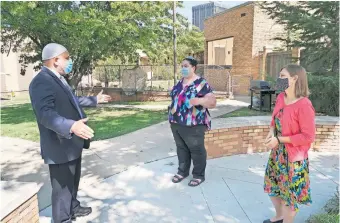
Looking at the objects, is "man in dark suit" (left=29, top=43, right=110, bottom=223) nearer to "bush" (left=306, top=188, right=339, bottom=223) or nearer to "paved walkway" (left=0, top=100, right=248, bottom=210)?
"paved walkway" (left=0, top=100, right=248, bottom=210)

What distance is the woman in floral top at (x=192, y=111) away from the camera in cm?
376

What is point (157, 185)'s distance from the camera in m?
4.10

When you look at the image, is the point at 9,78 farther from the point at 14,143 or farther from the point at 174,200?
the point at 174,200

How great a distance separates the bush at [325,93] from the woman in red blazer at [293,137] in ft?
14.5

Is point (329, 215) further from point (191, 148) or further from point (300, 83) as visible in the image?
point (191, 148)

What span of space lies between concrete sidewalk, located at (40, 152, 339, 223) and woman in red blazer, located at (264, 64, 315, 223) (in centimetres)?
65

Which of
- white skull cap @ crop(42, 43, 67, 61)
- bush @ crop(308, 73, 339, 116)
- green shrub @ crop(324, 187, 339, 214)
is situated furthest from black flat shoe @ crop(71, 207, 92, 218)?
bush @ crop(308, 73, 339, 116)

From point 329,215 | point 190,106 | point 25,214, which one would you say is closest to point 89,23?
point 190,106

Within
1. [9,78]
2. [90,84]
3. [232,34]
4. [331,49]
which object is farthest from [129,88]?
[9,78]

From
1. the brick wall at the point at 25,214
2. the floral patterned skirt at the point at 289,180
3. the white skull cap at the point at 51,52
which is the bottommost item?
the brick wall at the point at 25,214

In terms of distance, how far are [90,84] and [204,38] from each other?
776 cm

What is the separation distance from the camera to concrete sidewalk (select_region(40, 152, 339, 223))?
3291 mm

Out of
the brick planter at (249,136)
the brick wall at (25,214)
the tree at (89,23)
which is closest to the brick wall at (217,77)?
the tree at (89,23)

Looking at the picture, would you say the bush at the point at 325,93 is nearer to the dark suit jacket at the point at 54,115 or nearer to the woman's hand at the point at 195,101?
the woman's hand at the point at 195,101
